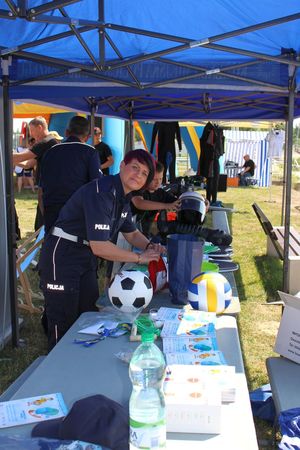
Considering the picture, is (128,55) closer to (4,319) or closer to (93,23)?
(93,23)

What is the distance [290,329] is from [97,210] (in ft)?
3.49

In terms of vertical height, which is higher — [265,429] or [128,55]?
[128,55]

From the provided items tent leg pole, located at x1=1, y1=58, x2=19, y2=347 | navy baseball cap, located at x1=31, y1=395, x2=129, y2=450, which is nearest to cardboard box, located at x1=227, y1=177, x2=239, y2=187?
tent leg pole, located at x1=1, y1=58, x2=19, y2=347

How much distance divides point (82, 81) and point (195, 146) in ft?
50.1

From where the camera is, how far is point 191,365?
59.2 inches

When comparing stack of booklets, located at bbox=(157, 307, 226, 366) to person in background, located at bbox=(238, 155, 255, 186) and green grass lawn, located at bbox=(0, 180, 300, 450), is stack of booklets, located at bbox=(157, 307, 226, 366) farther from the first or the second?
person in background, located at bbox=(238, 155, 255, 186)

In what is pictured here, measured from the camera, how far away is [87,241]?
248cm

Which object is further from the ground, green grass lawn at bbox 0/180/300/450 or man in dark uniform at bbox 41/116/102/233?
man in dark uniform at bbox 41/116/102/233

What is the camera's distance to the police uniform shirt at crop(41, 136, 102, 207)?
3.56 metres

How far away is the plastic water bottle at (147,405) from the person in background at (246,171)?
16724 millimetres

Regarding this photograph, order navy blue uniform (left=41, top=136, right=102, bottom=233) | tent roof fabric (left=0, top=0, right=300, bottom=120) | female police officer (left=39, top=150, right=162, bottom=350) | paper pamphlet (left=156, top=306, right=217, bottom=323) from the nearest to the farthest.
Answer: paper pamphlet (left=156, top=306, right=217, bottom=323) < female police officer (left=39, top=150, right=162, bottom=350) < tent roof fabric (left=0, top=0, right=300, bottom=120) < navy blue uniform (left=41, top=136, right=102, bottom=233)

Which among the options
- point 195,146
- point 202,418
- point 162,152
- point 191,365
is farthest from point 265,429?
point 195,146

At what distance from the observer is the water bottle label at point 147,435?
109 centimetres

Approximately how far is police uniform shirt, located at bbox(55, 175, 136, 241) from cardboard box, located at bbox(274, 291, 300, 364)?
0.87 m
